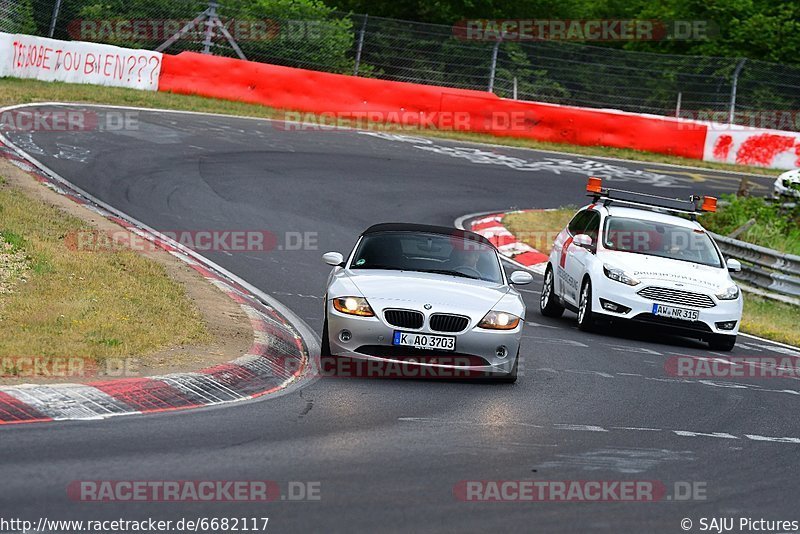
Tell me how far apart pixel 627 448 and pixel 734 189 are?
865 inches

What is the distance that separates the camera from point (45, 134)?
23.9m

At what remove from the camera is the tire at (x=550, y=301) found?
16547 mm

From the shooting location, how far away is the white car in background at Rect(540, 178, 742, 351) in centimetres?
1475

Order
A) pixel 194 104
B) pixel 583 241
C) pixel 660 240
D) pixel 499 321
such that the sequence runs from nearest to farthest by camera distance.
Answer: pixel 499 321, pixel 583 241, pixel 660 240, pixel 194 104

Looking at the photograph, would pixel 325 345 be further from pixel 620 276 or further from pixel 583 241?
pixel 583 241

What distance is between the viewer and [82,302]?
37.8ft

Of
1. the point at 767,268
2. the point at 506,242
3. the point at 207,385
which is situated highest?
the point at 207,385

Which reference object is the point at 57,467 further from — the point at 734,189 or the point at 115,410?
the point at 734,189

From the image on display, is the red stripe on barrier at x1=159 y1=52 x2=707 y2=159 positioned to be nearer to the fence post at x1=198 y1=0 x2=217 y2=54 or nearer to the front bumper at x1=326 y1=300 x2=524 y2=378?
the fence post at x1=198 y1=0 x2=217 y2=54

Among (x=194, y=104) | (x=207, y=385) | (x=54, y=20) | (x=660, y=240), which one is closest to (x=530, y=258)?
(x=660, y=240)

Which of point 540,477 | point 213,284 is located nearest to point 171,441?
point 540,477

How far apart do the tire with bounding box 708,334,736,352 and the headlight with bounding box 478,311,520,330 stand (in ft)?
15.8

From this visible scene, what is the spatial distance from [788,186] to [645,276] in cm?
1073

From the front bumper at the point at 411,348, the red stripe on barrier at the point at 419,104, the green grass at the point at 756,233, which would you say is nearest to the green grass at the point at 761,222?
the green grass at the point at 756,233
